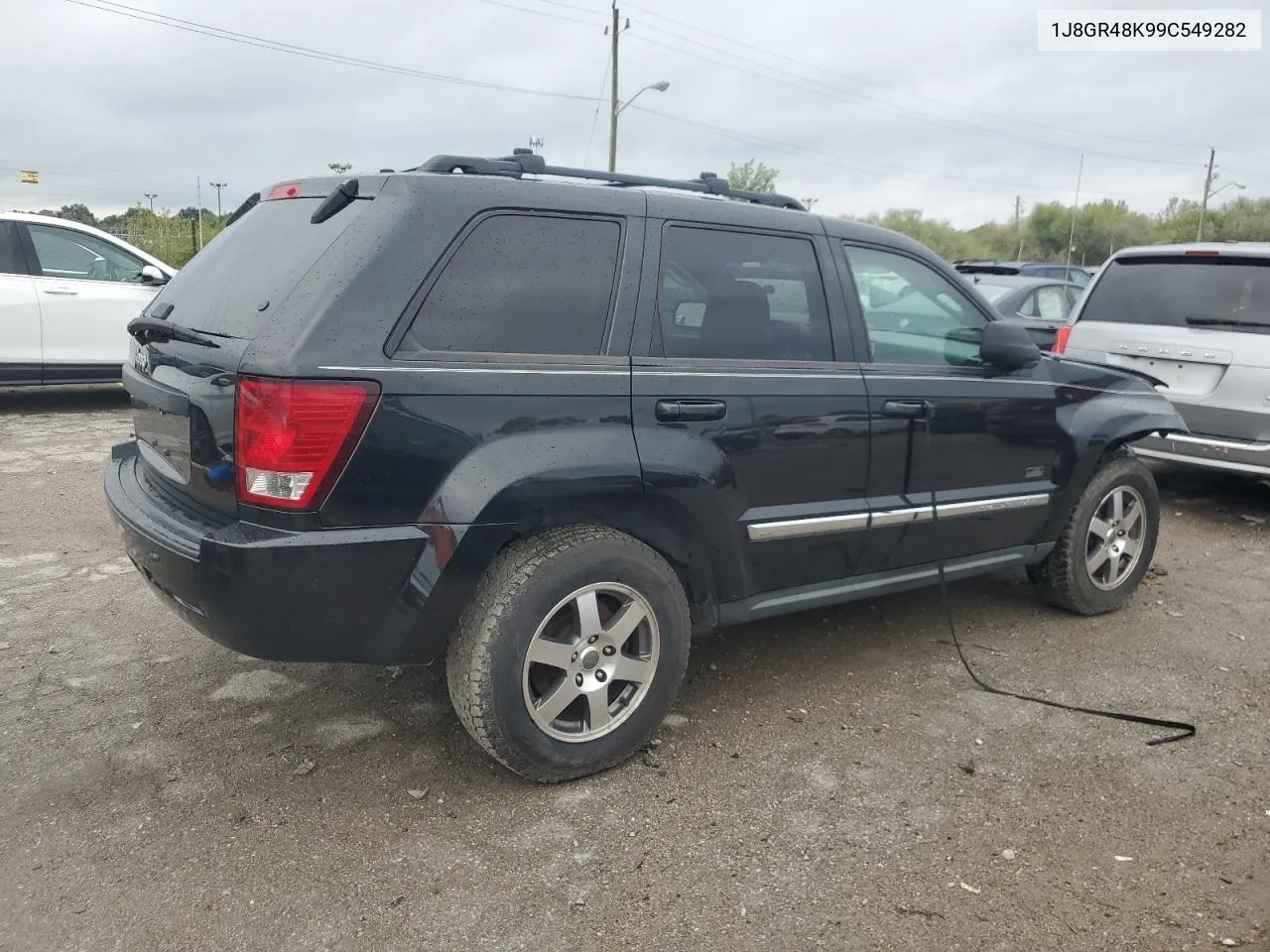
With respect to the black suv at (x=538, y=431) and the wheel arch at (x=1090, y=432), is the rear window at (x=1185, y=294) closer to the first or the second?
the wheel arch at (x=1090, y=432)

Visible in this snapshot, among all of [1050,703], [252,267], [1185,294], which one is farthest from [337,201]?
A: [1185,294]

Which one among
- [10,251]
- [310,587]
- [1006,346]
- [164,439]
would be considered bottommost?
[310,587]

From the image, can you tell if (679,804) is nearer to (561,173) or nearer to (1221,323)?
(561,173)

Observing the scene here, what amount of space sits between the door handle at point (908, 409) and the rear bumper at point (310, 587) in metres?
1.76

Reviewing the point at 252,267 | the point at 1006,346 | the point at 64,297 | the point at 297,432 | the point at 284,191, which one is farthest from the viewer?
the point at 64,297

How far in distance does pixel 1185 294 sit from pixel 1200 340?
0.37m

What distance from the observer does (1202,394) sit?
6.16 metres

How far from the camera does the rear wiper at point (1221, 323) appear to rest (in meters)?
6.02

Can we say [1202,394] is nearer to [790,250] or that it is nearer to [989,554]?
[989,554]

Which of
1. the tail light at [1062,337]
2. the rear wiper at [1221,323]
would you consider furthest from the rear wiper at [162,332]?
the rear wiper at [1221,323]

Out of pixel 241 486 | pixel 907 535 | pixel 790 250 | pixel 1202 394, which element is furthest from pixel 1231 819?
pixel 1202 394

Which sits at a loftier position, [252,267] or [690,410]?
[252,267]

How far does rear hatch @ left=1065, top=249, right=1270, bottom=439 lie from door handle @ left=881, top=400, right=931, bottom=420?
10.0 ft

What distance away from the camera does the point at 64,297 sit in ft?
29.2
